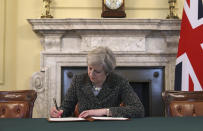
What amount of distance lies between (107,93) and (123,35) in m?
1.54

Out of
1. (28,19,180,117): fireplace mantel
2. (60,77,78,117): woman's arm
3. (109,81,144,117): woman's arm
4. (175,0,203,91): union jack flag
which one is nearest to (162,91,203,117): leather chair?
(109,81,144,117): woman's arm

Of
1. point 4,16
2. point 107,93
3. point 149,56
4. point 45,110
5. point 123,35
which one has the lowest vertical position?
point 45,110

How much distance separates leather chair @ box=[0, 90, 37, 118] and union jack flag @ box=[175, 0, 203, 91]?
1.73 meters

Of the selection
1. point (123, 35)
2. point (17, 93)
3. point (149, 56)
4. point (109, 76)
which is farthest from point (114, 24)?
point (17, 93)

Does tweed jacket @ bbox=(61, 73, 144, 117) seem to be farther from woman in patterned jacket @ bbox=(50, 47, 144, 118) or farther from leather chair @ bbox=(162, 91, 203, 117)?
leather chair @ bbox=(162, 91, 203, 117)

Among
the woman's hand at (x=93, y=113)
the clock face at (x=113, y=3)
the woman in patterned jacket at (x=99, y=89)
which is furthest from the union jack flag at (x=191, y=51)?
the woman's hand at (x=93, y=113)

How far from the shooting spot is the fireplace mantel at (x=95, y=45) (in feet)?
11.6

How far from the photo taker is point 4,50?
362 centimetres

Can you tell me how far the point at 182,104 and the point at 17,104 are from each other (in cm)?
121

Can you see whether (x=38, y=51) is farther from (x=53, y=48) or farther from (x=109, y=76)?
(x=109, y=76)

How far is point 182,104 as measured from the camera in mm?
2143

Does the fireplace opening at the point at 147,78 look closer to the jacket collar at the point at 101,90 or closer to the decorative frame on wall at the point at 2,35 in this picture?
the decorative frame on wall at the point at 2,35

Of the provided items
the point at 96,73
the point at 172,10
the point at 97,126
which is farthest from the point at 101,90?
A: the point at 172,10

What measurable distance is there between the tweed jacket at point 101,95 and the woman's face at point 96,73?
7 cm
